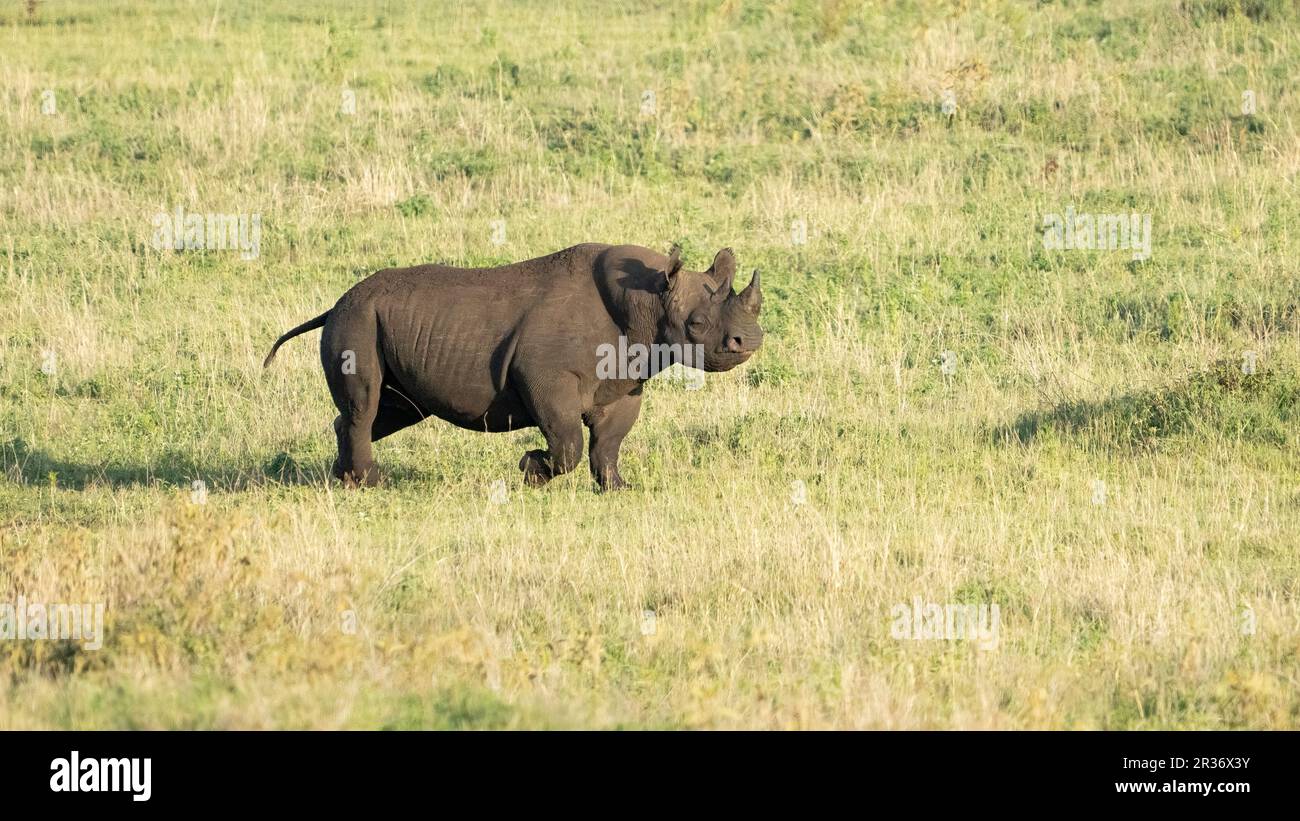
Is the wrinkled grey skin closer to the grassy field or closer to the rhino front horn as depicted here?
the rhino front horn

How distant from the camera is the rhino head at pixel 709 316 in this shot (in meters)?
11.4

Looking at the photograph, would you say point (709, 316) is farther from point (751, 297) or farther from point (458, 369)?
point (458, 369)

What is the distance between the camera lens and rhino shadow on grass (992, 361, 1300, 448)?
13047 millimetres

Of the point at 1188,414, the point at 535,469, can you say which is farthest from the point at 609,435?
the point at 1188,414

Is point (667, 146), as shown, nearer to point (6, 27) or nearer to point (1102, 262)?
point (1102, 262)

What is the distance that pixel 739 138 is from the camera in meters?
21.0

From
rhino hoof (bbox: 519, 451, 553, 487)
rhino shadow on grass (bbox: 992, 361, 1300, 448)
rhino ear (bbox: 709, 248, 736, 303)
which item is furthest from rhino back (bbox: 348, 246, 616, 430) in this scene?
rhino shadow on grass (bbox: 992, 361, 1300, 448)

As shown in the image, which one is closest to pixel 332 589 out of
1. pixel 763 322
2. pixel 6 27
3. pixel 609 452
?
pixel 609 452

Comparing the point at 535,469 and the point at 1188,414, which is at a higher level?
the point at 1188,414

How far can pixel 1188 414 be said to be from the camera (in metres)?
13.1

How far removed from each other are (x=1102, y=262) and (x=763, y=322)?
334 centimetres

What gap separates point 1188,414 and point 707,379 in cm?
373

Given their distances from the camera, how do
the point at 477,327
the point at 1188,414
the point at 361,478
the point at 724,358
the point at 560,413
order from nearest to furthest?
1. the point at 560,413
2. the point at 724,358
3. the point at 477,327
4. the point at 361,478
5. the point at 1188,414

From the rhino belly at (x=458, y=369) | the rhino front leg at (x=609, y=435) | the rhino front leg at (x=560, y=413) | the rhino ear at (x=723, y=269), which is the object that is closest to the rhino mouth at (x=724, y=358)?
the rhino ear at (x=723, y=269)
